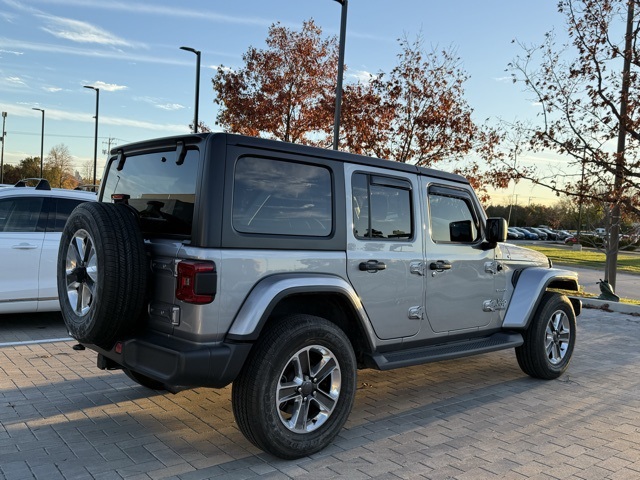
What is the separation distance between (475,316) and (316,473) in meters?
2.38

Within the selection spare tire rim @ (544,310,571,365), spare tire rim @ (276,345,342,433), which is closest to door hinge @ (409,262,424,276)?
spare tire rim @ (276,345,342,433)

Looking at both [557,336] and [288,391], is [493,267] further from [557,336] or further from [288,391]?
[288,391]

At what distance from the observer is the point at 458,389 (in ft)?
18.7

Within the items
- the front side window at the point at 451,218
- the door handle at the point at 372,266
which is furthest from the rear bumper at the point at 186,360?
the front side window at the point at 451,218

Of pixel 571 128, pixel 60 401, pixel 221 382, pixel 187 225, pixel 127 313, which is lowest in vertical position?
pixel 60 401

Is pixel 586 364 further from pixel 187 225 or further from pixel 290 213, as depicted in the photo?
pixel 187 225

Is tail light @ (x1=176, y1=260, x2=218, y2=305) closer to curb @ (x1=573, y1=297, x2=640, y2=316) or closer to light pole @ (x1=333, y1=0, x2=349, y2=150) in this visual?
curb @ (x1=573, y1=297, x2=640, y2=316)

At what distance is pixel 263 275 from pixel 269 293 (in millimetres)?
150

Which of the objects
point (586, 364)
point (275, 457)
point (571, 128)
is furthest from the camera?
point (571, 128)

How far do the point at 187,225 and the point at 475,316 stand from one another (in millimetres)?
2934

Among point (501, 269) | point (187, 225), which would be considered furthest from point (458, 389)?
point (187, 225)

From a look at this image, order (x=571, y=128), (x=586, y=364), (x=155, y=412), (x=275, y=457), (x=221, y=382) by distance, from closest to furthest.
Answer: (x=221, y=382) → (x=275, y=457) → (x=155, y=412) → (x=586, y=364) → (x=571, y=128)

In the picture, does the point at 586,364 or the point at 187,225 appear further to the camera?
the point at 586,364

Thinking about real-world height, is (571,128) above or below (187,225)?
above
